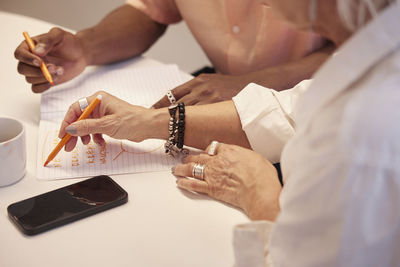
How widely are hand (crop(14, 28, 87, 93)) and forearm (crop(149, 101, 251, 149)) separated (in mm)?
351

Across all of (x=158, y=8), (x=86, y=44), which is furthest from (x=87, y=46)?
(x=158, y=8)

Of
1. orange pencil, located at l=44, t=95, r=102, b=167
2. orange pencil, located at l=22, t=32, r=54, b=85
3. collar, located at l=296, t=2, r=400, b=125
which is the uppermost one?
collar, located at l=296, t=2, r=400, b=125

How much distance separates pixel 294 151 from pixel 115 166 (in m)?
0.41

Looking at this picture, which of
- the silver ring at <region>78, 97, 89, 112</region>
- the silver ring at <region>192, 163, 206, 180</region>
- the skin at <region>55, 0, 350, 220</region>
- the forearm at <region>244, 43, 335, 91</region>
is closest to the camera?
the skin at <region>55, 0, 350, 220</region>

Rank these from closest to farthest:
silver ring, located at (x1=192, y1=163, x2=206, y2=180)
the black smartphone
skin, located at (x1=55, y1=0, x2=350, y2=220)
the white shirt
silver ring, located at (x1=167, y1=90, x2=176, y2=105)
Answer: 1. the white shirt
2. skin, located at (x1=55, y1=0, x2=350, y2=220)
3. the black smartphone
4. silver ring, located at (x1=192, y1=163, x2=206, y2=180)
5. silver ring, located at (x1=167, y1=90, x2=176, y2=105)

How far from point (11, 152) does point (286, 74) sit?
0.71 metres

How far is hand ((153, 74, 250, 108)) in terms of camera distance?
1.13 m

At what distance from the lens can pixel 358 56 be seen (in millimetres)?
557

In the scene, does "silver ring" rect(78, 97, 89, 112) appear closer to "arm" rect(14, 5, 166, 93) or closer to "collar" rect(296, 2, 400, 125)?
"arm" rect(14, 5, 166, 93)

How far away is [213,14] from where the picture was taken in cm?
137

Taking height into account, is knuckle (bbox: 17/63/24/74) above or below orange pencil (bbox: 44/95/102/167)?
above

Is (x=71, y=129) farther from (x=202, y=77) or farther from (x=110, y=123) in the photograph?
(x=202, y=77)

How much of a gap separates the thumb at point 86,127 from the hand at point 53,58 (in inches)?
11.5

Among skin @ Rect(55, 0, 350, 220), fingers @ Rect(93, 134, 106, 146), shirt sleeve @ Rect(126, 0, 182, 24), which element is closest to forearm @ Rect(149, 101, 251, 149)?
skin @ Rect(55, 0, 350, 220)
